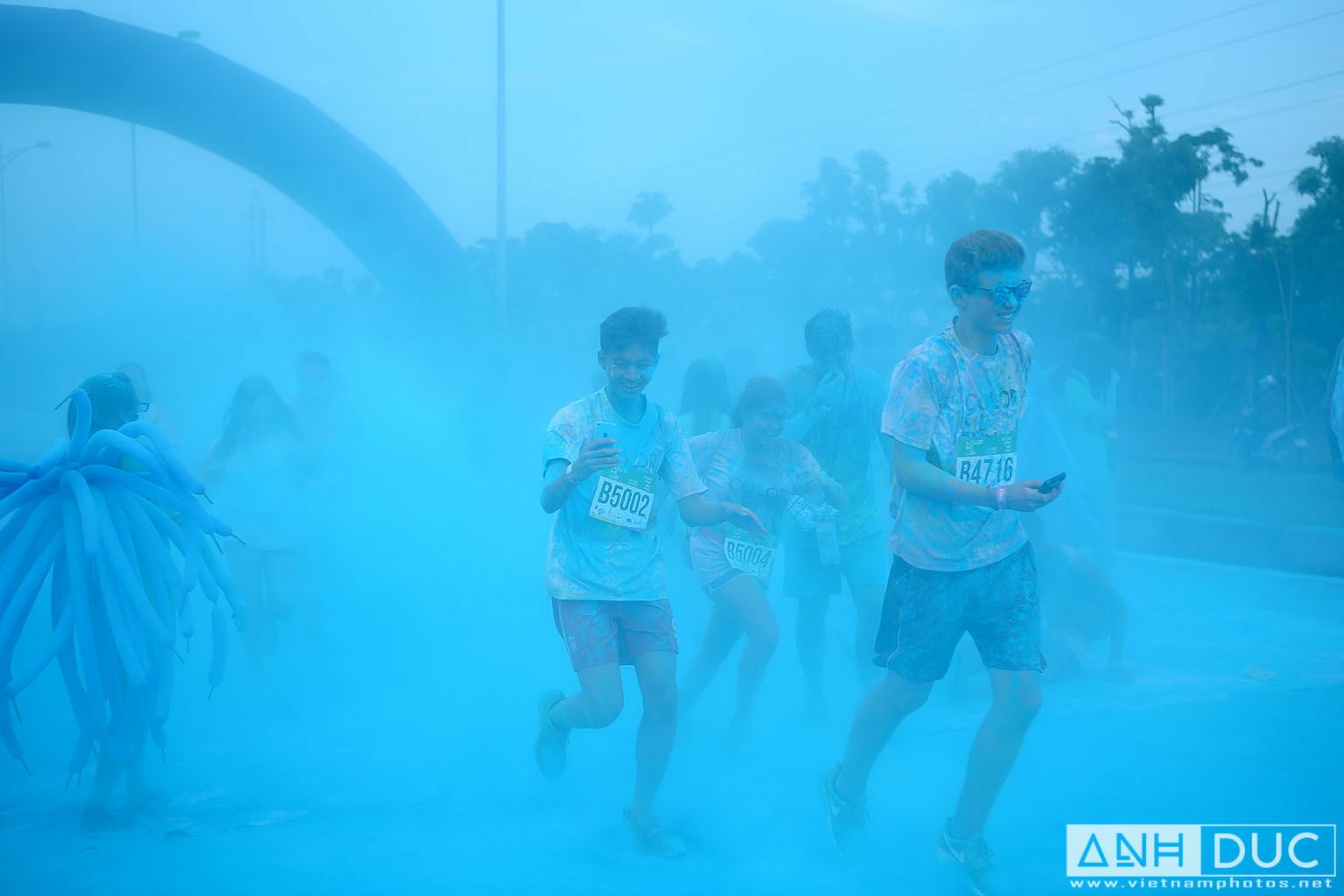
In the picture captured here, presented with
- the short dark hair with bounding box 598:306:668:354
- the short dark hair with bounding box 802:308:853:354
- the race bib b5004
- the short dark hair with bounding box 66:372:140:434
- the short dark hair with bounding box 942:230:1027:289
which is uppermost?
the short dark hair with bounding box 802:308:853:354

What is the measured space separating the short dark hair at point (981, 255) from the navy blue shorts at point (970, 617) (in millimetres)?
938

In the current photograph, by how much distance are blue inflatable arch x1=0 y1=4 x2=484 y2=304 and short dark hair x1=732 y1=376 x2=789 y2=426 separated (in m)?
7.23

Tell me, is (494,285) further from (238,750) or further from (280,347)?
(238,750)

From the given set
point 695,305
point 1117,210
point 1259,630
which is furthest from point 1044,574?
point 1117,210

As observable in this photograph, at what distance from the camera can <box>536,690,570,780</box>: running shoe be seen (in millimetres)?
4391

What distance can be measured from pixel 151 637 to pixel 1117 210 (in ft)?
78.3

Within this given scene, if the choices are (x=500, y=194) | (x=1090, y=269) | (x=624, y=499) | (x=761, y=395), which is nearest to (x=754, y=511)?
(x=761, y=395)

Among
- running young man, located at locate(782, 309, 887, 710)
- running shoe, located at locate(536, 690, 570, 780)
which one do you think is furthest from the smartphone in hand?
running young man, located at locate(782, 309, 887, 710)

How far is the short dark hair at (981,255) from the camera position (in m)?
3.74

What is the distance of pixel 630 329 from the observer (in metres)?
4.17

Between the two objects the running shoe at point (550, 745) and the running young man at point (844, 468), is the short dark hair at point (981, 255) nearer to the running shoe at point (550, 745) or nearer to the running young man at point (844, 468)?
the running young man at point (844, 468)

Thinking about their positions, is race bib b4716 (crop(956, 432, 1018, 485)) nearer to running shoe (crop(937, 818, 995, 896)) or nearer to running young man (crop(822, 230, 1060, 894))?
running young man (crop(822, 230, 1060, 894))

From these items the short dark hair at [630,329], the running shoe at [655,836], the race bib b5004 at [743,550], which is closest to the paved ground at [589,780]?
the running shoe at [655,836]

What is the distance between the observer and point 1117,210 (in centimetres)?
2434
